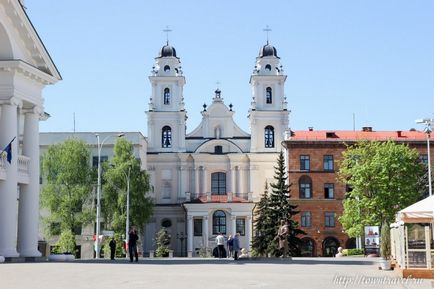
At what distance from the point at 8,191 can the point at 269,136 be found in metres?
70.5

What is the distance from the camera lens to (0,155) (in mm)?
35500

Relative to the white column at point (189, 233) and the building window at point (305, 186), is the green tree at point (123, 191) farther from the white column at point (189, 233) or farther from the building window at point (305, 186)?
the white column at point (189, 233)

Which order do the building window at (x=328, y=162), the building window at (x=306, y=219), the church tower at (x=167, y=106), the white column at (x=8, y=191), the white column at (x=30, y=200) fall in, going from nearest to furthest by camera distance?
the white column at (x=8, y=191)
the white column at (x=30, y=200)
the building window at (x=306, y=219)
the building window at (x=328, y=162)
the church tower at (x=167, y=106)

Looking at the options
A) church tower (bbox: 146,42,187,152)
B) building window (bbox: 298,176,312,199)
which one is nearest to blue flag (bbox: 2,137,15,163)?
building window (bbox: 298,176,312,199)

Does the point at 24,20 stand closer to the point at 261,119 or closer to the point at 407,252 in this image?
the point at 407,252

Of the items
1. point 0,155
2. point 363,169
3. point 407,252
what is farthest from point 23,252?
point 363,169

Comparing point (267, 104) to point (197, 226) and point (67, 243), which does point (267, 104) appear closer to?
point (197, 226)

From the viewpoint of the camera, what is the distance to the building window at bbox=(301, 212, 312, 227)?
296ft

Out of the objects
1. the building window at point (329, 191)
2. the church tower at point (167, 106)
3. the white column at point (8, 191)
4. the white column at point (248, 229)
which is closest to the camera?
the white column at point (8, 191)

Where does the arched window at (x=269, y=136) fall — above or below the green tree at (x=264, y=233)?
above

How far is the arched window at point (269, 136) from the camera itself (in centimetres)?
10459

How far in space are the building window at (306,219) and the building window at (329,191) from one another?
2.94 meters

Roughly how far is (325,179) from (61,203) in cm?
3063

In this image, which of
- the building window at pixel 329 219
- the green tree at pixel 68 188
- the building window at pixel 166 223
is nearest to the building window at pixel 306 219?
the building window at pixel 329 219
